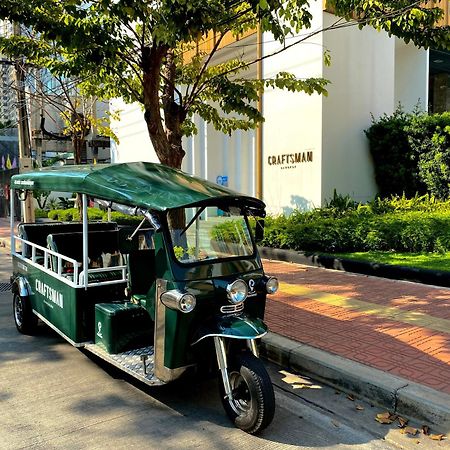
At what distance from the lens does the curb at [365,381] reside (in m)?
3.72

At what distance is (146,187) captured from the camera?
4.03 metres

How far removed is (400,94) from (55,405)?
1686cm

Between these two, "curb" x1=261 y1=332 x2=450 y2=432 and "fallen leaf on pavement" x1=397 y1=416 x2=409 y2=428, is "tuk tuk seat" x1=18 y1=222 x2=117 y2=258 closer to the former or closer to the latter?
"curb" x1=261 y1=332 x2=450 y2=432

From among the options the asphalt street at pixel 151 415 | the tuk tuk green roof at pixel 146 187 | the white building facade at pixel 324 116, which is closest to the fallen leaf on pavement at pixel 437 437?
the asphalt street at pixel 151 415

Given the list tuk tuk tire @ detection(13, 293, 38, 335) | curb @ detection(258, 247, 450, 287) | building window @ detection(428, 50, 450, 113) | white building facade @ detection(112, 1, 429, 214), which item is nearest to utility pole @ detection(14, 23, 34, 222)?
white building facade @ detection(112, 1, 429, 214)

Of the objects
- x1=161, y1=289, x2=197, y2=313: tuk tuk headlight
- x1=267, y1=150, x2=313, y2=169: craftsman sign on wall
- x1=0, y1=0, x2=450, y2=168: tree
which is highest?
x1=0, y1=0, x2=450, y2=168: tree

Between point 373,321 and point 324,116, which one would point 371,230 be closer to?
point 324,116

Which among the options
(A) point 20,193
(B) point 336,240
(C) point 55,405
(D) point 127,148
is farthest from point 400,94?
(C) point 55,405

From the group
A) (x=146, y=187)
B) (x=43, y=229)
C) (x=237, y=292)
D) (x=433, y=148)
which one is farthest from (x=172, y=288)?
(x=433, y=148)

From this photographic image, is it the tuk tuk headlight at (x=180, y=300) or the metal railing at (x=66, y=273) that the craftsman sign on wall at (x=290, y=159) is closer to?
the metal railing at (x=66, y=273)

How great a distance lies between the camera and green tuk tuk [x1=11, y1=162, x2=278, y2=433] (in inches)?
144

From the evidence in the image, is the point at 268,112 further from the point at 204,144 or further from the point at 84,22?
the point at 84,22

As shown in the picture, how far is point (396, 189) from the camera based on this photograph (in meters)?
13.7

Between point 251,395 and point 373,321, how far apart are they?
2.84 meters
